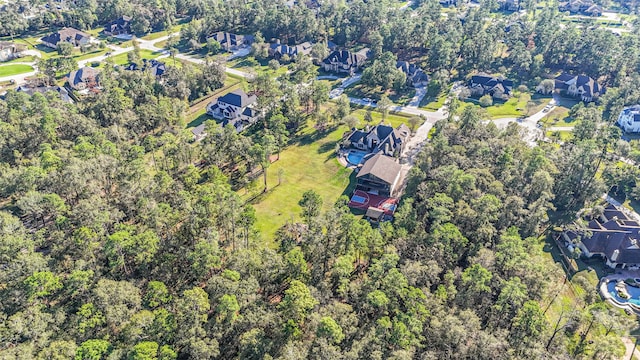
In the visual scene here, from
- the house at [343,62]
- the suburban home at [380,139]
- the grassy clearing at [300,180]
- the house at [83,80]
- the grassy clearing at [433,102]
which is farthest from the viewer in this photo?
the house at [343,62]

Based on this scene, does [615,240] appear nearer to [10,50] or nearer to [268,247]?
[268,247]

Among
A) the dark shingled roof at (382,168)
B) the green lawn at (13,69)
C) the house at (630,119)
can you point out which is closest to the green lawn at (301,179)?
the dark shingled roof at (382,168)

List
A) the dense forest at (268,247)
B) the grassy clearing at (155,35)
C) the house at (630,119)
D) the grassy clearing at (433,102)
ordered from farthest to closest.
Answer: the grassy clearing at (155,35) < the grassy clearing at (433,102) < the house at (630,119) < the dense forest at (268,247)

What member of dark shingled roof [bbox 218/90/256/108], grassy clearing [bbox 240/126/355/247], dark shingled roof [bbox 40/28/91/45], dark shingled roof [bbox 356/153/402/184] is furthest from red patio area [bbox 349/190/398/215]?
dark shingled roof [bbox 40/28/91/45]

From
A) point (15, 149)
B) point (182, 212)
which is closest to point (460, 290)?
point (182, 212)

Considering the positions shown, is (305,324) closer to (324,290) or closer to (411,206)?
(324,290)

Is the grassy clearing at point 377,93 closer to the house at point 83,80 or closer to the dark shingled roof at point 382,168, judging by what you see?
the dark shingled roof at point 382,168
